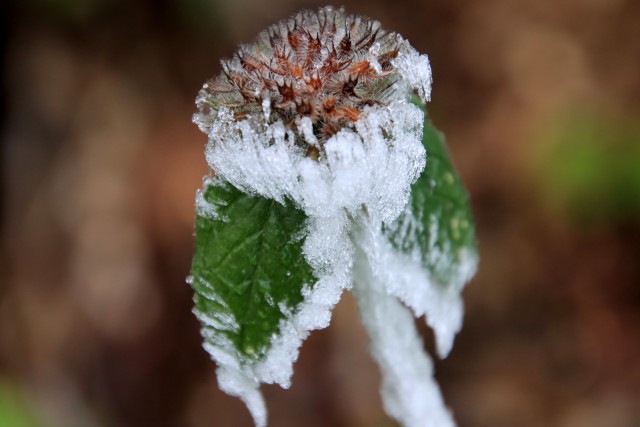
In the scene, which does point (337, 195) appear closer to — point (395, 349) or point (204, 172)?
point (395, 349)

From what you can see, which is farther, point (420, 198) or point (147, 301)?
point (147, 301)

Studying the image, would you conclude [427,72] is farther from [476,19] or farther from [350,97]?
[476,19]

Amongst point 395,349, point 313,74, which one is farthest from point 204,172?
point 313,74

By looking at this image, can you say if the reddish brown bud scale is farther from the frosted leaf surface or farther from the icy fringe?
the frosted leaf surface

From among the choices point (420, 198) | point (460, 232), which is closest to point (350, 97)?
point (420, 198)

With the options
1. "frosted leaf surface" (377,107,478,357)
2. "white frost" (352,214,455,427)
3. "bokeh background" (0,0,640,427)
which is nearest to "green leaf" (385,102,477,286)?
"frosted leaf surface" (377,107,478,357)

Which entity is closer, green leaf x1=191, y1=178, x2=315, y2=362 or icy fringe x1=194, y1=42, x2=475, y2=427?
icy fringe x1=194, y1=42, x2=475, y2=427

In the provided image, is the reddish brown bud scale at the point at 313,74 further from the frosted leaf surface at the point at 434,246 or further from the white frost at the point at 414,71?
the frosted leaf surface at the point at 434,246
